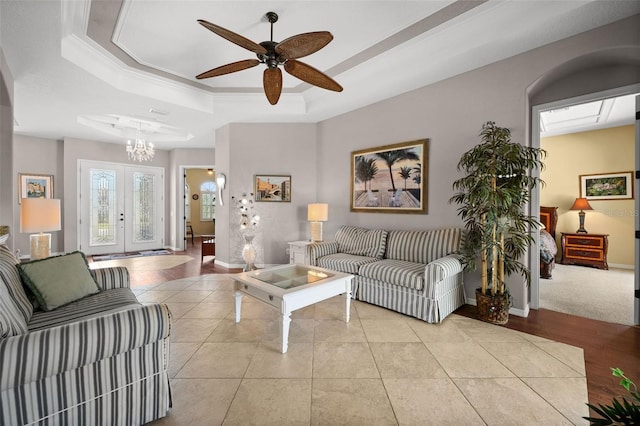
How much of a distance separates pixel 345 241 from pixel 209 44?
3195mm

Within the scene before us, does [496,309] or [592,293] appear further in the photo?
[592,293]

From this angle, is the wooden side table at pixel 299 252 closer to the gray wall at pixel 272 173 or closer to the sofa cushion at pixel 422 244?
the gray wall at pixel 272 173

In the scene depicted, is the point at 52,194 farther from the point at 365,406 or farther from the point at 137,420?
the point at 365,406

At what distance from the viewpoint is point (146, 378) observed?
152 cm

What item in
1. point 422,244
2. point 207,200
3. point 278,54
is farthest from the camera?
point 207,200

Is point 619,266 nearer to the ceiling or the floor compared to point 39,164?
nearer to the floor

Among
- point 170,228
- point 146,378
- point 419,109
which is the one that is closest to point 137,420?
point 146,378

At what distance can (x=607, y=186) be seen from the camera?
5.24 m

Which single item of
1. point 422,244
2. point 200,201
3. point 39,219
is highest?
point 200,201

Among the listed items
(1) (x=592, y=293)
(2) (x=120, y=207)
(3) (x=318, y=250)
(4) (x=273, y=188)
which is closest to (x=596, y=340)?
(1) (x=592, y=293)

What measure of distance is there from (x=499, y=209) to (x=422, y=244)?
101 centimetres

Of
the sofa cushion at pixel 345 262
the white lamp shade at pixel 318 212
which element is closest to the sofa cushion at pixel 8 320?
the sofa cushion at pixel 345 262

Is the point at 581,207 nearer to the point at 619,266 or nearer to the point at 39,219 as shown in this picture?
the point at 619,266

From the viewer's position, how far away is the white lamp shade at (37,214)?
117 inches
